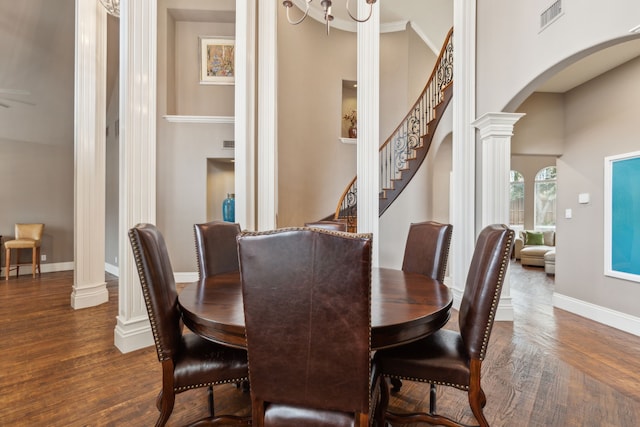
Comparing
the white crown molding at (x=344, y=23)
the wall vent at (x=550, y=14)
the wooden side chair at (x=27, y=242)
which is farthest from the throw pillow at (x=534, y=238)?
the wooden side chair at (x=27, y=242)

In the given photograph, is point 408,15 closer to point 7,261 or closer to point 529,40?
point 529,40

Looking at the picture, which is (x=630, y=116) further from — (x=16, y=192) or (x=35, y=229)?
(x=16, y=192)

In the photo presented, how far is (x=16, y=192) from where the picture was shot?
18.7ft

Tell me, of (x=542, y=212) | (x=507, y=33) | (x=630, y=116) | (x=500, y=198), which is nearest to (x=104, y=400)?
(x=500, y=198)

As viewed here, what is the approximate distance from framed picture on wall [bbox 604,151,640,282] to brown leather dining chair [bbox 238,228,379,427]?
366cm

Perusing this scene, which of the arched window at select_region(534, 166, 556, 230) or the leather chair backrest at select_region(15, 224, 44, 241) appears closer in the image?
the leather chair backrest at select_region(15, 224, 44, 241)

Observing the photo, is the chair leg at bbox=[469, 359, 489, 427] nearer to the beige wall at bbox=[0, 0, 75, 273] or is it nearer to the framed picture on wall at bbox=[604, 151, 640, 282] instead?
the framed picture on wall at bbox=[604, 151, 640, 282]

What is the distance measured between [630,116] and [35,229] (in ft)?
28.2

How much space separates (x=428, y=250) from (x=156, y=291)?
170 cm

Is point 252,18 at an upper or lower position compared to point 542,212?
upper

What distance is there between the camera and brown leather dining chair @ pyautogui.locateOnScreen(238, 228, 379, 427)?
924mm

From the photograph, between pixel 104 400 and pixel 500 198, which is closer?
pixel 104 400

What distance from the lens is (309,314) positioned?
0.97 metres

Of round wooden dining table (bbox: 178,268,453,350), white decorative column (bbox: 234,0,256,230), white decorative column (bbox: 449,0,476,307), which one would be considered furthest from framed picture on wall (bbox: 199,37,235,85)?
round wooden dining table (bbox: 178,268,453,350)
